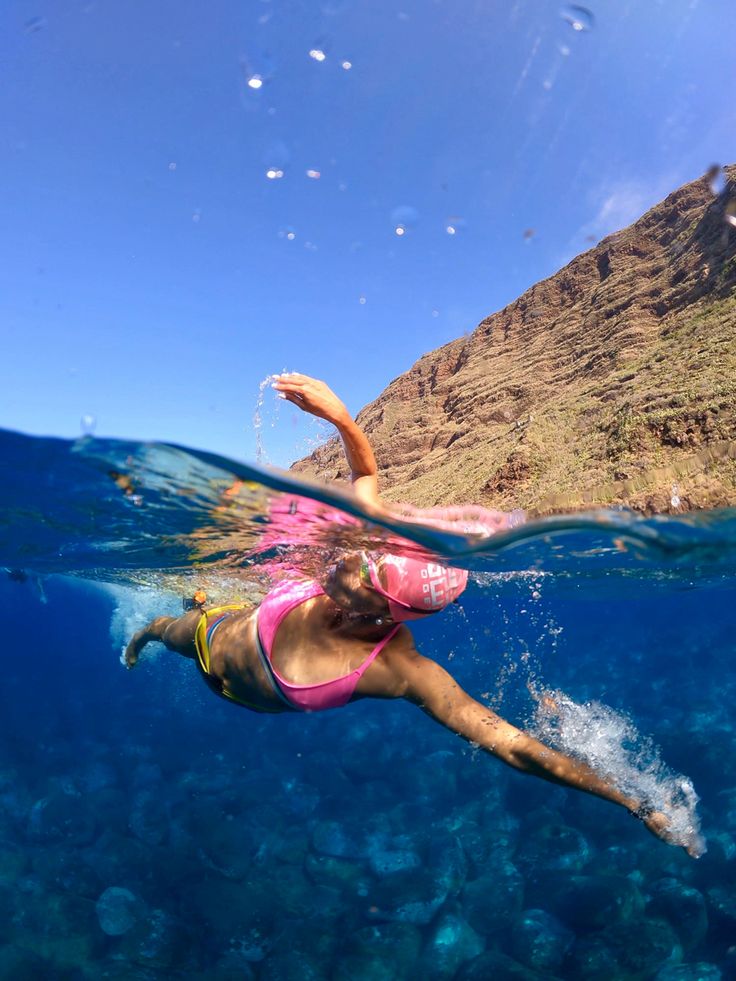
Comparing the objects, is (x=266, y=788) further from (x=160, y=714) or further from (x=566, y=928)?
(x=160, y=714)

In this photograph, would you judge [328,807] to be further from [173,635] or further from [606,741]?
[606,741]

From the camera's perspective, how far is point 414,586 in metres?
3.49

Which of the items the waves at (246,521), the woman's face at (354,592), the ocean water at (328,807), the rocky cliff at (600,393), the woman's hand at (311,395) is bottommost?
the ocean water at (328,807)

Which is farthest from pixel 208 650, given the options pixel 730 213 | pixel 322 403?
pixel 730 213

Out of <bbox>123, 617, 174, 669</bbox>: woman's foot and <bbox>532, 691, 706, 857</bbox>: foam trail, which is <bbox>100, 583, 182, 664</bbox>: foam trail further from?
<bbox>532, 691, 706, 857</bbox>: foam trail

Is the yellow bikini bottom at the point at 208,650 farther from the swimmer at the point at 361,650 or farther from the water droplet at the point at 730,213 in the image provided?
the water droplet at the point at 730,213

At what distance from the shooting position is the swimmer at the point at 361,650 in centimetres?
334

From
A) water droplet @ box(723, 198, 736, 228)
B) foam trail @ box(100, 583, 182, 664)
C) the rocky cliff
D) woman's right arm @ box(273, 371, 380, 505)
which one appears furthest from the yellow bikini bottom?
water droplet @ box(723, 198, 736, 228)

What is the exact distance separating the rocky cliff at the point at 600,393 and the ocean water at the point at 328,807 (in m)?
3.88

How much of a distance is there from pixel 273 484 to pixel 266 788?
8153 mm

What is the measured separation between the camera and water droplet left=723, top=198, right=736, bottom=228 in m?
26.9

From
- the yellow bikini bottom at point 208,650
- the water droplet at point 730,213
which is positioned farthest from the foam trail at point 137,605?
the water droplet at point 730,213

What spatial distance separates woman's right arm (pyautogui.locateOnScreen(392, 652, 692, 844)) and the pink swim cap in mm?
455

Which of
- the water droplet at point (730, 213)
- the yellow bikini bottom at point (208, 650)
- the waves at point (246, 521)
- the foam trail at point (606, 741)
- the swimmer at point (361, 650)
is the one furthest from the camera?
the water droplet at point (730, 213)
